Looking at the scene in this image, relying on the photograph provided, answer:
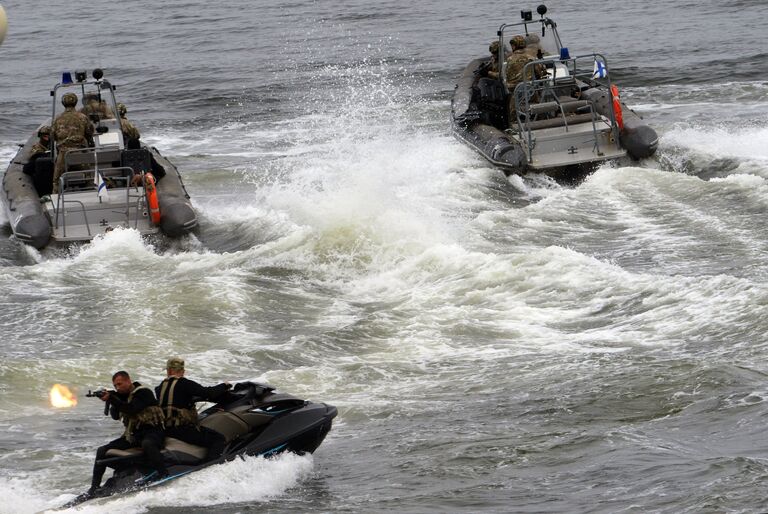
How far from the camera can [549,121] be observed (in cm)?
1659

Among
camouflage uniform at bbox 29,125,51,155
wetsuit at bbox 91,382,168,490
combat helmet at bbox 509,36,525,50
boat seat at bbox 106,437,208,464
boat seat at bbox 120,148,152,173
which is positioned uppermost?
combat helmet at bbox 509,36,525,50

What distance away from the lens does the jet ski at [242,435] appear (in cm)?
740

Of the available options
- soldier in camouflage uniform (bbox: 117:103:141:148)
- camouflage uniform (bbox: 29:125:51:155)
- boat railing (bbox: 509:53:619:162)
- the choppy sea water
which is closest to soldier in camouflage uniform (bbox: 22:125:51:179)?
camouflage uniform (bbox: 29:125:51:155)

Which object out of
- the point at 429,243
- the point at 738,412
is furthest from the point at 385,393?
the point at 429,243

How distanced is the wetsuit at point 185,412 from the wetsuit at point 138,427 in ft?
0.26

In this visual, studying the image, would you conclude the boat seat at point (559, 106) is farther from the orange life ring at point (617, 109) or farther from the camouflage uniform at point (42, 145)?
the camouflage uniform at point (42, 145)

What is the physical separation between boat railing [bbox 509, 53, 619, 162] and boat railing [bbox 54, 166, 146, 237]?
487 centimetres

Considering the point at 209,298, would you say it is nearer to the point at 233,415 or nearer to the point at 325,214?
the point at 325,214

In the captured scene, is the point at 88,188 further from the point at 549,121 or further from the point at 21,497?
the point at 21,497

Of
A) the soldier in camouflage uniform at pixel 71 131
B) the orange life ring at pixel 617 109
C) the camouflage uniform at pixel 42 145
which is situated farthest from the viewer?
the orange life ring at pixel 617 109

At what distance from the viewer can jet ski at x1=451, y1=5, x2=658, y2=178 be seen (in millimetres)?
15844

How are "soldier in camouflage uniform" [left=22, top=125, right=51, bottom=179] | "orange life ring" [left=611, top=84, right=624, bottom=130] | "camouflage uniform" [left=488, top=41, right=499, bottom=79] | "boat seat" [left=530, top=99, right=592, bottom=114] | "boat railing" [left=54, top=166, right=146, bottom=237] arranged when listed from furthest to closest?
1. "camouflage uniform" [left=488, top=41, right=499, bottom=79]
2. "boat seat" [left=530, top=99, right=592, bottom=114]
3. "orange life ring" [left=611, top=84, right=624, bottom=130]
4. "soldier in camouflage uniform" [left=22, top=125, right=51, bottom=179]
5. "boat railing" [left=54, top=166, right=146, bottom=237]

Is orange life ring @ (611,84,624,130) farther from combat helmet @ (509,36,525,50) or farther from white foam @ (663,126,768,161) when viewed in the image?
combat helmet @ (509,36,525,50)

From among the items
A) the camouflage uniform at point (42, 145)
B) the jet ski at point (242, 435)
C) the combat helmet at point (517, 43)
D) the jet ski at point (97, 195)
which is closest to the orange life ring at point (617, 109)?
the combat helmet at point (517, 43)
